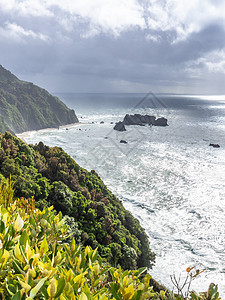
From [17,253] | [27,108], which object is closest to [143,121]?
[27,108]

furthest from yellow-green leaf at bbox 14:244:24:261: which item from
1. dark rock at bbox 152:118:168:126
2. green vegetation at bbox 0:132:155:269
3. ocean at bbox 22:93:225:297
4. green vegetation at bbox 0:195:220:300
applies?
dark rock at bbox 152:118:168:126

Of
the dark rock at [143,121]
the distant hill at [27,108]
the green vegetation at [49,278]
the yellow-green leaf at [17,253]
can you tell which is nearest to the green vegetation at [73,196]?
the green vegetation at [49,278]

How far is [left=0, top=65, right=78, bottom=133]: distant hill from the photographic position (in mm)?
90312

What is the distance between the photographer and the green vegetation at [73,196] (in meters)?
11.7

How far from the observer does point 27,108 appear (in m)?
104

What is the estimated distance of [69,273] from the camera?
7.12 feet

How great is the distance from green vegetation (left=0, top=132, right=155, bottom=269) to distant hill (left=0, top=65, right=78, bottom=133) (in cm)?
7597

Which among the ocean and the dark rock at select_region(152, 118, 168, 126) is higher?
the dark rock at select_region(152, 118, 168, 126)

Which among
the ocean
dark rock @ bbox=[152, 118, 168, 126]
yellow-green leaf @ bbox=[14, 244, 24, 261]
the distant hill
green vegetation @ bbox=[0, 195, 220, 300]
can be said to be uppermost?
the distant hill

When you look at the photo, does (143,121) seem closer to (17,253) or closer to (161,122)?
(161,122)

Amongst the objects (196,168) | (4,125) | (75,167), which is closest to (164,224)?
(75,167)

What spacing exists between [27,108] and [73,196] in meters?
102

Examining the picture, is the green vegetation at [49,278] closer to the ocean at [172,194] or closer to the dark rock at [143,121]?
the ocean at [172,194]

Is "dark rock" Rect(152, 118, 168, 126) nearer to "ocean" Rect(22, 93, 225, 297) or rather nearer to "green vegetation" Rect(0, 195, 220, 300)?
"ocean" Rect(22, 93, 225, 297)
